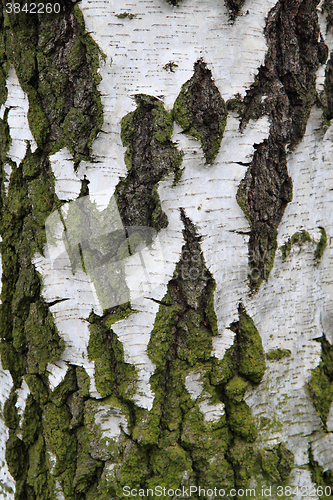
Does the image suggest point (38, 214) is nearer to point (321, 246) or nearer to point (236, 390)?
point (236, 390)

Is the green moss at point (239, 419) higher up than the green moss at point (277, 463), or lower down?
higher up

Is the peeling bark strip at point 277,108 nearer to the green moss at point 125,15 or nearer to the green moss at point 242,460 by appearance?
the green moss at point 125,15

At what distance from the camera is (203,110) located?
132 cm

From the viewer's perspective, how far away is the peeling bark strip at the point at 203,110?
129 cm

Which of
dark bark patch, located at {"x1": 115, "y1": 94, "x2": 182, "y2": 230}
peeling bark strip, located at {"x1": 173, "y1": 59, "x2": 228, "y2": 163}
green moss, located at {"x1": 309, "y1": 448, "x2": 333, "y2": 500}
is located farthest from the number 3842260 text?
green moss, located at {"x1": 309, "y1": 448, "x2": 333, "y2": 500}

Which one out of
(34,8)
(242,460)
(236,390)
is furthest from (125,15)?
(242,460)

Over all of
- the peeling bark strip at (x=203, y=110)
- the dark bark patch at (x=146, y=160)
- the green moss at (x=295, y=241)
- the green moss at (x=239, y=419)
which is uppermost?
the peeling bark strip at (x=203, y=110)

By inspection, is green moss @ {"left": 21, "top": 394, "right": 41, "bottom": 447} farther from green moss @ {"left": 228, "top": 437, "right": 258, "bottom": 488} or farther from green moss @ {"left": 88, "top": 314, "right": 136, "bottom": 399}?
green moss @ {"left": 228, "top": 437, "right": 258, "bottom": 488}

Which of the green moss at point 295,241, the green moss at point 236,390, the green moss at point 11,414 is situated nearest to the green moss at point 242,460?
the green moss at point 236,390

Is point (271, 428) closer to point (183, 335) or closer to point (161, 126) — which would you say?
point (183, 335)

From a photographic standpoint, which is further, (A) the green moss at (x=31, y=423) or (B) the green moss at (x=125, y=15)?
(A) the green moss at (x=31, y=423)

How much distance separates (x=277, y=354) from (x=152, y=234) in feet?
2.57

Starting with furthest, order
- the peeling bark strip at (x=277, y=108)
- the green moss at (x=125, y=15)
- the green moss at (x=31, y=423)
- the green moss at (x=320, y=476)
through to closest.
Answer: the green moss at (x=320, y=476)
the green moss at (x=31, y=423)
the peeling bark strip at (x=277, y=108)
the green moss at (x=125, y=15)

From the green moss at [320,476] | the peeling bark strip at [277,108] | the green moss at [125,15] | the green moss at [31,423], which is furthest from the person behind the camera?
the green moss at [320,476]
